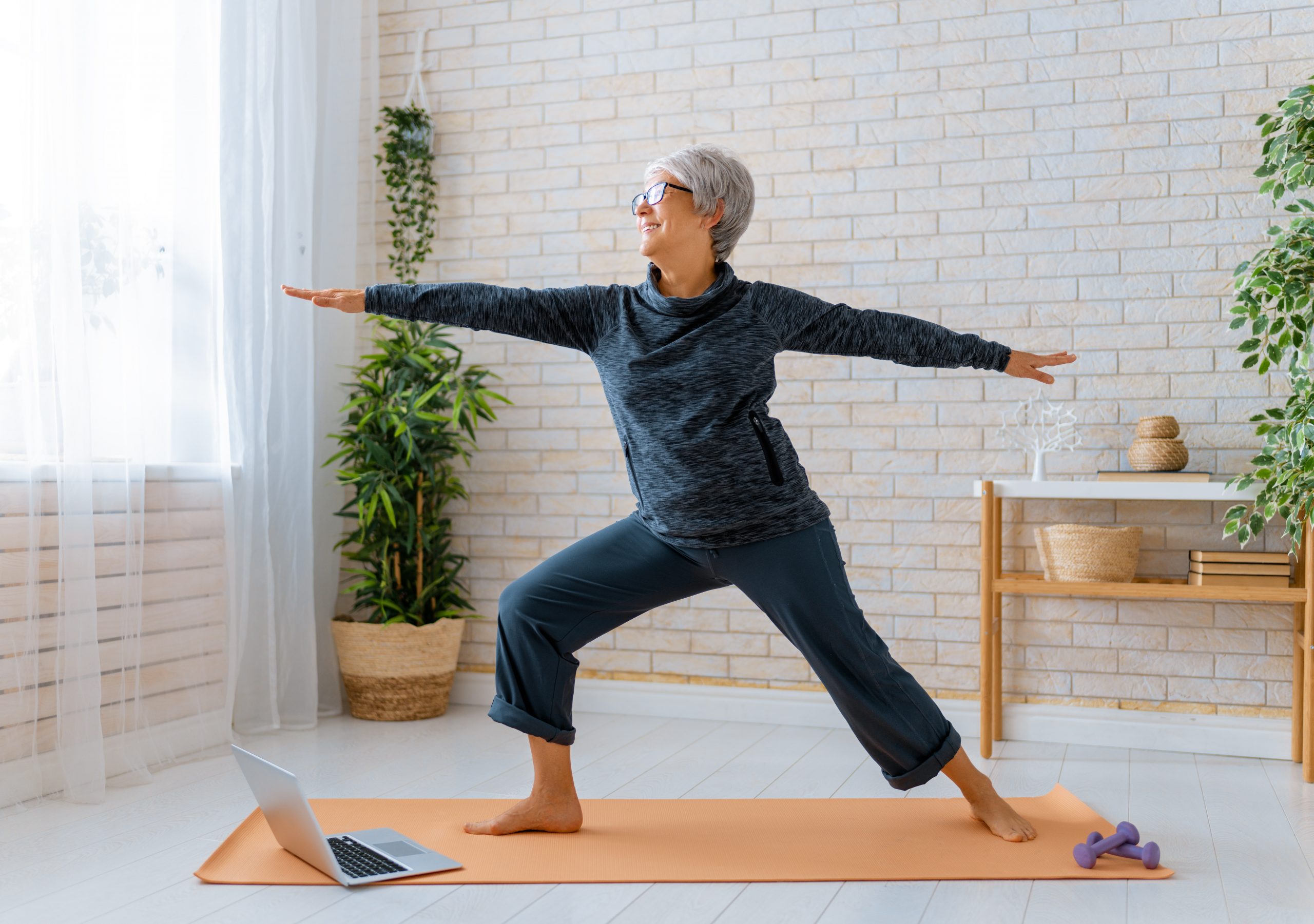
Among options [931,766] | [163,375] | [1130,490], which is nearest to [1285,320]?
[1130,490]

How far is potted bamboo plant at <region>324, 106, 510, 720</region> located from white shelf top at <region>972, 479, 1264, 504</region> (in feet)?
5.32

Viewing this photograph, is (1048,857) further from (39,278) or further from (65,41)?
(65,41)

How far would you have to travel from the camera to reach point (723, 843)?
7.56 ft

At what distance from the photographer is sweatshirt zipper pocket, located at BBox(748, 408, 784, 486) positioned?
7.30ft

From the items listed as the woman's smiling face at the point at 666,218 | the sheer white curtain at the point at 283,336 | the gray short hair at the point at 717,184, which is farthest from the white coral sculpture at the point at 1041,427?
the sheer white curtain at the point at 283,336

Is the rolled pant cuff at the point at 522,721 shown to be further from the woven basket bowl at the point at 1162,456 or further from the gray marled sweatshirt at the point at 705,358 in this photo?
the woven basket bowl at the point at 1162,456

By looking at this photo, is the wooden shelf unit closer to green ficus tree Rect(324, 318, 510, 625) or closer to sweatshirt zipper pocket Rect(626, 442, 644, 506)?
sweatshirt zipper pocket Rect(626, 442, 644, 506)

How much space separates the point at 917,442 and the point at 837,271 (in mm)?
573

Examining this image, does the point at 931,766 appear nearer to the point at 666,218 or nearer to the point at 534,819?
the point at 534,819

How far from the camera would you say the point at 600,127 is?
3809 mm

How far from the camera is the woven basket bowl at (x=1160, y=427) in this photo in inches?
121

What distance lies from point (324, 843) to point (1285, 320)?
243cm

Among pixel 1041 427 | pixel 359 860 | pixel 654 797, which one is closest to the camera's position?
pixel 359 860

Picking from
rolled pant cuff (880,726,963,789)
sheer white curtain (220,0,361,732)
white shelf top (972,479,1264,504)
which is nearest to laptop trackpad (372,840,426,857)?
rolled pant cuff (880,726,963,789)
